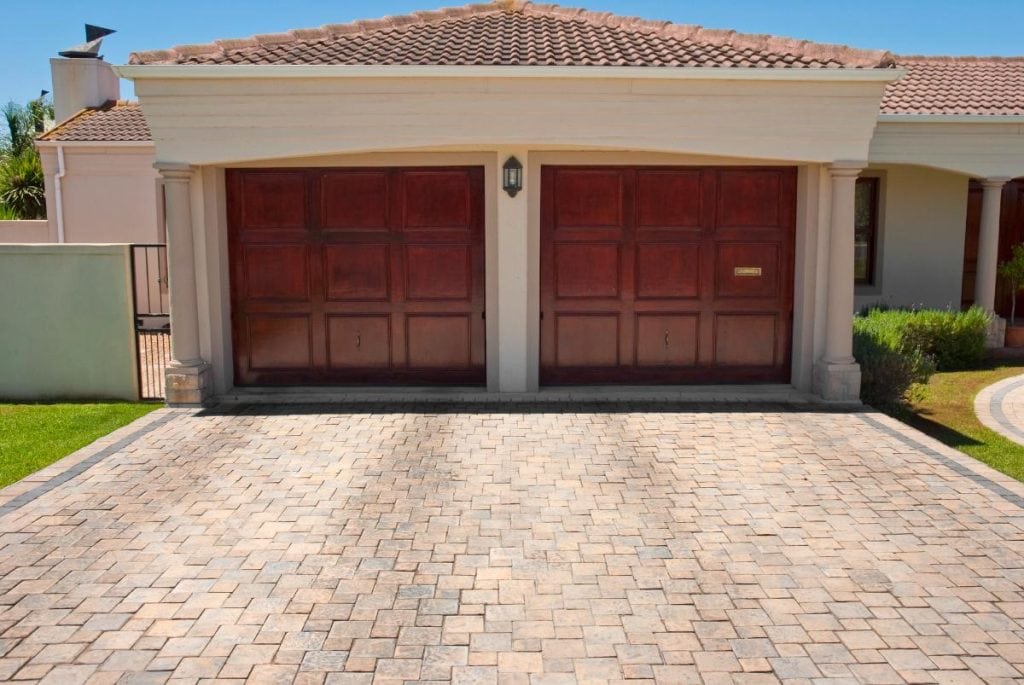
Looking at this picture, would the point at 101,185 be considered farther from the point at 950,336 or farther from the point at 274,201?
the point at 950,336

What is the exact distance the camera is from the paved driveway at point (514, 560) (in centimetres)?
459

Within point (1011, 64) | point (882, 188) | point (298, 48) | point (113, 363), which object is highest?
point (1011, 64)

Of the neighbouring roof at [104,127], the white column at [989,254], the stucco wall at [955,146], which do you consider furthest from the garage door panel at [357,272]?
the white column at [989,254]

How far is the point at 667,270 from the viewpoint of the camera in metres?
10.8

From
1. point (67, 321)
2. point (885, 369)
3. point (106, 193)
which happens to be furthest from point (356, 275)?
point (106, 193)

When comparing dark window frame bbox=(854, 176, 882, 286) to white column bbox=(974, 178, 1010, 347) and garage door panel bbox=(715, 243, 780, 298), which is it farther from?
garage door panel bbox=(715, 243, 780, 298)

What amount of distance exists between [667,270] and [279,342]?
15.5 ft

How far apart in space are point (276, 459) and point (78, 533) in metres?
2.04

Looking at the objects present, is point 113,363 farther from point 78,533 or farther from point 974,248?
point 974,248

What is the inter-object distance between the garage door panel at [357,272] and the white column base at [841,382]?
17.0 ft

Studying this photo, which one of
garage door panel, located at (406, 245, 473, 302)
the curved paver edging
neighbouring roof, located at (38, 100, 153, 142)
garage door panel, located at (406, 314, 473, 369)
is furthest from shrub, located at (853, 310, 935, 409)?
neighbouring roof, located at (38, 100, 153, 142)

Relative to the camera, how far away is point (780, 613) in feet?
16.6

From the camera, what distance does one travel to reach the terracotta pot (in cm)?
1538

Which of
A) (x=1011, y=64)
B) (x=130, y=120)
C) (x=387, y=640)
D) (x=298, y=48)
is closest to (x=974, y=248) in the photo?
(x=1011, y=64)
